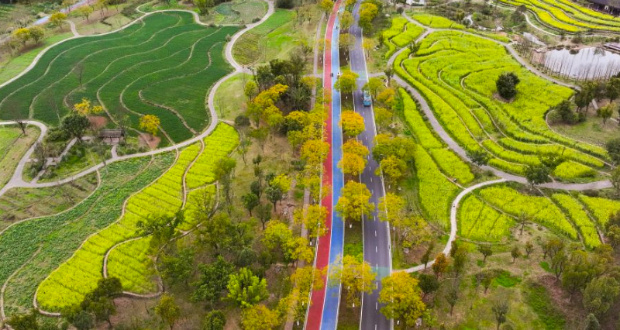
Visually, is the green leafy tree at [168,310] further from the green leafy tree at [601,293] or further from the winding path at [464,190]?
the green leafy tree at [601,293]

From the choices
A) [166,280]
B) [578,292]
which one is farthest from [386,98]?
[166,280]

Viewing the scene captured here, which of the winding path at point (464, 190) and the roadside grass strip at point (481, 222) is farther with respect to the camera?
the winding path at point (464, 190)

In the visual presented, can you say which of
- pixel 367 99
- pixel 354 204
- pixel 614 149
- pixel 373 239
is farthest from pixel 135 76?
pixel 614 149

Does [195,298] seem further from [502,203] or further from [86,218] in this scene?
[502,203]

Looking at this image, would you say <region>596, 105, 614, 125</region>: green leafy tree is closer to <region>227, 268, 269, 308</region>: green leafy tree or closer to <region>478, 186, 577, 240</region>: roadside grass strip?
<region>478, 186, 577, 240</region>: roadside grass strip

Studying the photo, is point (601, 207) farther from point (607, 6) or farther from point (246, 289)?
point (607, 6)

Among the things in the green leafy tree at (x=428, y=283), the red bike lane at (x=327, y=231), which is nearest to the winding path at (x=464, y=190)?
the green leafy tree at (x=428, y=283)
